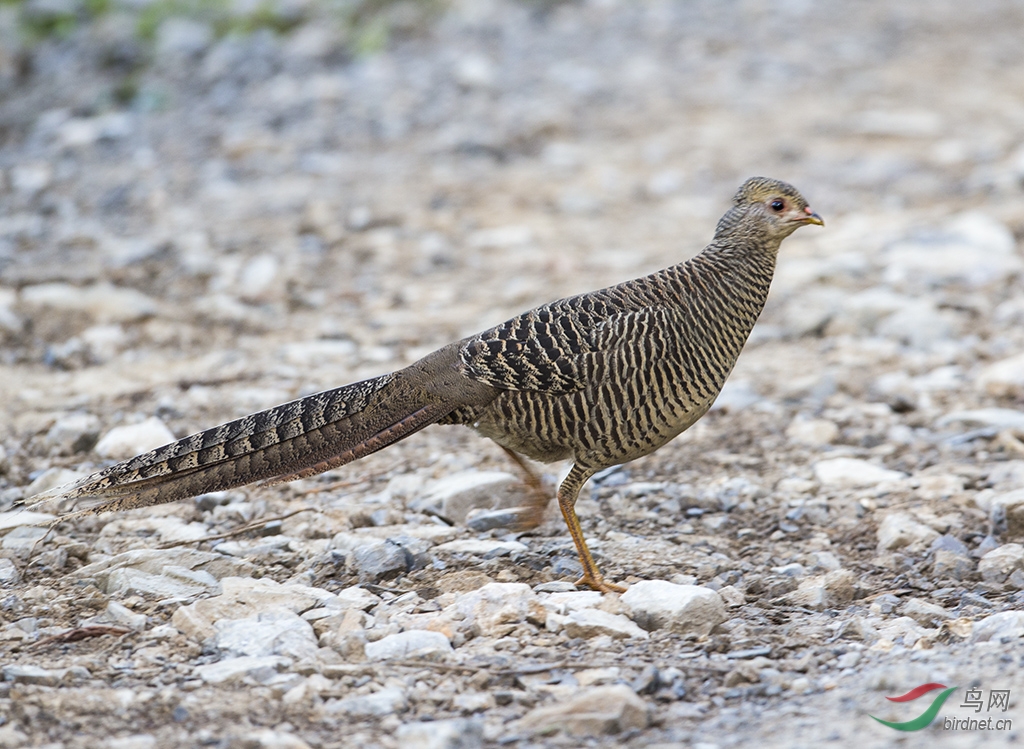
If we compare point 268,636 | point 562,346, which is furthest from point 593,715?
point 562,346

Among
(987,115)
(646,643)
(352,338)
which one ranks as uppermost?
(987,115)

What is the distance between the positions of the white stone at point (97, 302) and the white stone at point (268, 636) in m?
3.62

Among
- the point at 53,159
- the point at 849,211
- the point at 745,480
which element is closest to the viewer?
the point at 745,480

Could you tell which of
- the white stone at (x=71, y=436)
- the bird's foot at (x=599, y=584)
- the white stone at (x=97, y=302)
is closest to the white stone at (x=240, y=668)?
the bird's foot at (x=599, y=584)

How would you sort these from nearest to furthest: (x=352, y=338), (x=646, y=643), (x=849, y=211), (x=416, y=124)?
(x=646, y=643) → (x=352, y=338) → (x=849, y=211) → (x=416, y=124)

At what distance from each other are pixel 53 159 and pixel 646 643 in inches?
303

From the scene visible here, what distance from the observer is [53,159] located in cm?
965

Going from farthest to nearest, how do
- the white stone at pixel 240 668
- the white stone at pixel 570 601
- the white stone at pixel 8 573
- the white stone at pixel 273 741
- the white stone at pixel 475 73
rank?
the white stone at pixel 475 73 → the white stone at pixel 8 573 → the white stone at pixel 570 601 → the white stone at pixel 240 668 → the white stone at pixel 273 741

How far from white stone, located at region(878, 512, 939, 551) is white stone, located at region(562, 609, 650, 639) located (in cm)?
132

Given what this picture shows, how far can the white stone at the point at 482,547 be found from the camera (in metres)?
4.47

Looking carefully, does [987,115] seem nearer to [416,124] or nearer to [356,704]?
[416,124]

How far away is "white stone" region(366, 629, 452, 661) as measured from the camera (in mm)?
3619

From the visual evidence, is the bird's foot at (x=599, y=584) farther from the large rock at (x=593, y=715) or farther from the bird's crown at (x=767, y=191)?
the bird's crown at (x=767, y=191)

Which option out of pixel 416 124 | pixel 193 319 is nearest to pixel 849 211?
pixel 416 124
